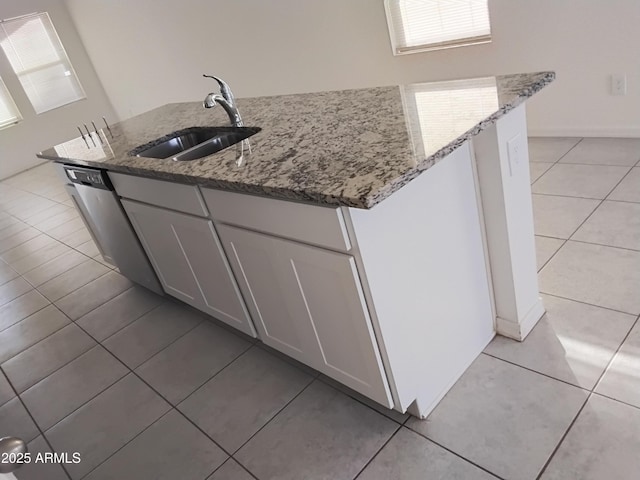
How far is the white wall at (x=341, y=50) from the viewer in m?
3.11

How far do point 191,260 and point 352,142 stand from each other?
0.99m

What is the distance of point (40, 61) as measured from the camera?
7875 millimetres

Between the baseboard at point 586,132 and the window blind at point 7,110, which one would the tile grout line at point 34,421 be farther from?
the window blind at point 7,110

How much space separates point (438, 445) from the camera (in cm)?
155

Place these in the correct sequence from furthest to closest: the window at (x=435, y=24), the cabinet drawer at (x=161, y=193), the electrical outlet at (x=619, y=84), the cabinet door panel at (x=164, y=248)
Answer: the window at (x=435, y=24) < the electrical outlet at (x=619, y=84) < the cabinet door panel at (x=164, y=248) < the cabinet drawer at (x=161, y=193)

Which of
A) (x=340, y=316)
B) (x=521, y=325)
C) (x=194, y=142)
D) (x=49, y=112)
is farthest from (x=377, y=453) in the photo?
(x=49, y=112)

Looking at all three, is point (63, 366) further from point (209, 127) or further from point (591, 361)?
point (591, 361)

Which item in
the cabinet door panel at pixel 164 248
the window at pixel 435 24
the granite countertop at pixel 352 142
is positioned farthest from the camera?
the window at pixel 435 24

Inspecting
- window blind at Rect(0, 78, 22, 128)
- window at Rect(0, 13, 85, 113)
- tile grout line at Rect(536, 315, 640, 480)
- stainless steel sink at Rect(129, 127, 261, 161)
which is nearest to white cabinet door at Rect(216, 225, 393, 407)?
tile grout line at Rect(536, 315, 640, 480)

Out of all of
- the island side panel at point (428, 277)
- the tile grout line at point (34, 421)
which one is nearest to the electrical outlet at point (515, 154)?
the island side panel at point (428, 277)

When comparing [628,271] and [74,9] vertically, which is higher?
[74,9]

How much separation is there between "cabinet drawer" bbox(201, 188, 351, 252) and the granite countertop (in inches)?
1.9

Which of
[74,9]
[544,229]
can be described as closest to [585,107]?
[544,229]

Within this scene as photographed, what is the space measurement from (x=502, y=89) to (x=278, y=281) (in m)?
0.96
